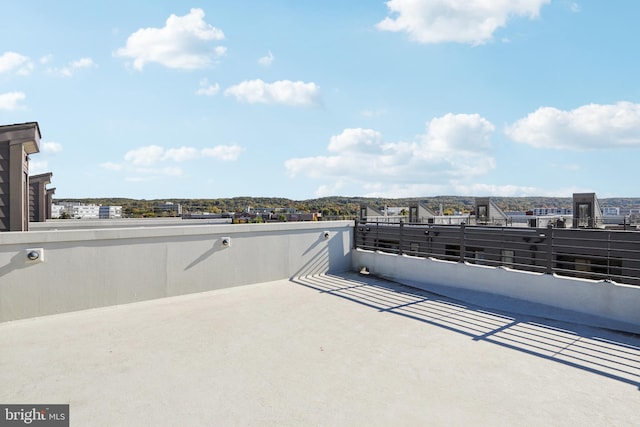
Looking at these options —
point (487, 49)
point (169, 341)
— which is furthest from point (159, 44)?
point (487, 49)

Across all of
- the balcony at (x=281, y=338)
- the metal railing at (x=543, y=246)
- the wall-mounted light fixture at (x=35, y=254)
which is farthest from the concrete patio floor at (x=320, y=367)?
the metal railing at (x=543, y=246)

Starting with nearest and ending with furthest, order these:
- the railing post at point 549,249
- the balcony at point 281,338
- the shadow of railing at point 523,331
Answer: the balcony at point 281,338 < the shadow of railing at point 523,331 < the railing post at point 549,249

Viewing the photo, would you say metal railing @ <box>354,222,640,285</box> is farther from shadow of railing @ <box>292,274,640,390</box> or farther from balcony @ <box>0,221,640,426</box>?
shadow of railing @ <box>292,274,640,390</box>

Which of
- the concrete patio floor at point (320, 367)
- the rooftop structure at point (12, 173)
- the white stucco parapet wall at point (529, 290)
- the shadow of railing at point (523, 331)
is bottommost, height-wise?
the shadow of railing at point (523, 331)

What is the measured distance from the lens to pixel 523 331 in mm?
4844

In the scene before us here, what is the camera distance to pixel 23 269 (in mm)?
5230

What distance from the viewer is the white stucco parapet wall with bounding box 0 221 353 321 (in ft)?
A: 17.2

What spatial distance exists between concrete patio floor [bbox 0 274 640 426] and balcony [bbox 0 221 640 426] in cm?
2

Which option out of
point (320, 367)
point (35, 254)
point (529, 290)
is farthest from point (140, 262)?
point (529, 290)

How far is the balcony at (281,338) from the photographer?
2.96 metres

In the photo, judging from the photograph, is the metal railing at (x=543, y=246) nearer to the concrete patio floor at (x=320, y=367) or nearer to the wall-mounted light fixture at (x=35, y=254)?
the concrete patio floor at (x=320, y=367)

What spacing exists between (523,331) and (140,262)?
610cm

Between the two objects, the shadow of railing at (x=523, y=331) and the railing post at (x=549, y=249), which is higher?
the railing post at (x=549, y=249)

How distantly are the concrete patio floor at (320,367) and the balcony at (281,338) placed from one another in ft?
0.06
